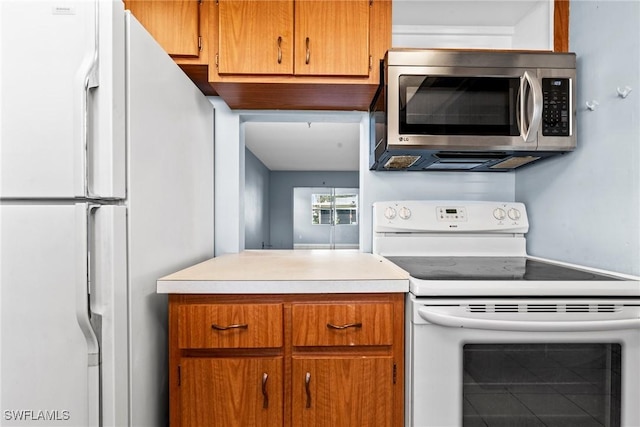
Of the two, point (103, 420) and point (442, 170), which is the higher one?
point (442, 170)

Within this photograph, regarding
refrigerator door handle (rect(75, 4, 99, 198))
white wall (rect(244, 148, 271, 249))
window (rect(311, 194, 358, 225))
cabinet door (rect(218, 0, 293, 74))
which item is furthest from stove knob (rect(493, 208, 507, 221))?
window (rect(311, 194, 358, 225))

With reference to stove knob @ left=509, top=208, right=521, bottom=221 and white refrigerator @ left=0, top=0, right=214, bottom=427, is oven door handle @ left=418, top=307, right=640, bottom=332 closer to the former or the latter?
stove knob @ left=509, top=208, right=521, bottom=221

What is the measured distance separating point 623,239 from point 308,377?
1225 millimetres

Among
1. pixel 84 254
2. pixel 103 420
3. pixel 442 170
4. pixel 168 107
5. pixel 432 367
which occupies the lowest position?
pixel 103 420

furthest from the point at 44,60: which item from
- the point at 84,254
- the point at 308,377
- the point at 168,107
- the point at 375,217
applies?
the point at 375,217

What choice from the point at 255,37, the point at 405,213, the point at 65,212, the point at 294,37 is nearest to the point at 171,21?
the point at 255,37

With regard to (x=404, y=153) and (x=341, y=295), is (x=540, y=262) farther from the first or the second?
(x=341, y=295)

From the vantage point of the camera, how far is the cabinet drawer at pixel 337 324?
1073 mm

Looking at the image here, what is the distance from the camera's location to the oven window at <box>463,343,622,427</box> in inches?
40.5

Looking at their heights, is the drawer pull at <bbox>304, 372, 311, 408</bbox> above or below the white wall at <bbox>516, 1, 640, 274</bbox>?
below

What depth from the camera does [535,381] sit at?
1.04 metres

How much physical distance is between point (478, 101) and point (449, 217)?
59cm

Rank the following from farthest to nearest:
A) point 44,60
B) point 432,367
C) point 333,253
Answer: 1. point 333,253
2. point 432,367
3. point 44,60

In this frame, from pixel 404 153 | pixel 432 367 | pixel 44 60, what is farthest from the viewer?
pixel 404 153
